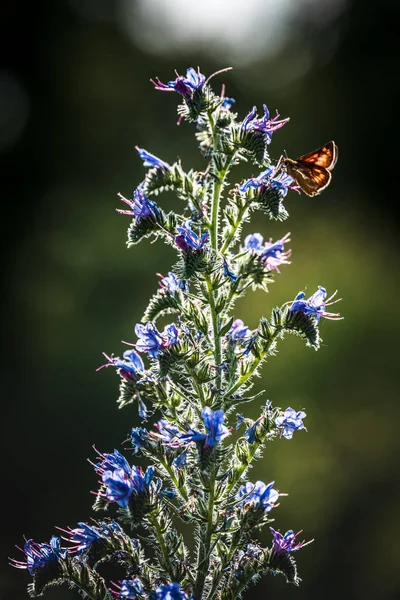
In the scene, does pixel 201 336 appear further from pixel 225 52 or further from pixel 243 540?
pixel 225 52

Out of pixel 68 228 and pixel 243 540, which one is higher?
pixel 68 228

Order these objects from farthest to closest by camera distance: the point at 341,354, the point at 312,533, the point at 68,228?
the point at 68,228 → the point at 341,354 → the point at 312,533

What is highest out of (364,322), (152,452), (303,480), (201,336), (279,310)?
(364,322)

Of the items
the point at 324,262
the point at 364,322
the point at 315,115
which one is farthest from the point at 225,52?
the point at 364,322

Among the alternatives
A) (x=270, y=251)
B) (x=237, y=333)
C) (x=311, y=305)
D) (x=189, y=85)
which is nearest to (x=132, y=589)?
(x=237, y=333)

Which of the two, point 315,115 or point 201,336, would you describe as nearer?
point 201,336

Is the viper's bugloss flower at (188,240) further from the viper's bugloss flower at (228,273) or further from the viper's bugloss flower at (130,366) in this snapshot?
the viper's bugloss flower at (130,366)

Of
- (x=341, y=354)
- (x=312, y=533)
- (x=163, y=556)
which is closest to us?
(x=163, y=556)

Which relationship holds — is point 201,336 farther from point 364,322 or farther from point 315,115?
point 315,115
